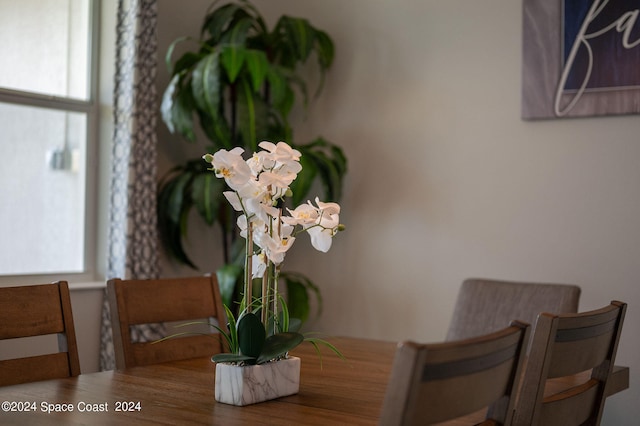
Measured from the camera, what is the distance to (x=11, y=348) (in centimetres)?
354

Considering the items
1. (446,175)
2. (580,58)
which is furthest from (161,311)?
(580,58)

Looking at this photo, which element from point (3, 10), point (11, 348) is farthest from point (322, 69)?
point (11, 348)

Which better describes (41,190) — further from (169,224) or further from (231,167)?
(231,167)

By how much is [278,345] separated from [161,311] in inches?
29.7

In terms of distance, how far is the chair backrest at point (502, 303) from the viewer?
3002 mm

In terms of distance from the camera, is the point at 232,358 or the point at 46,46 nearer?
the point at 232,358

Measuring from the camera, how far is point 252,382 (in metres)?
1.82

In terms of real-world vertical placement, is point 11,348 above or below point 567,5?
below

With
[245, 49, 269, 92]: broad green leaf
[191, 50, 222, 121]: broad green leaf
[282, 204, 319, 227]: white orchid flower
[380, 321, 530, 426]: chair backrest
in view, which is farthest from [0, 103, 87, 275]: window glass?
[380, 321, 530, 426]: chair backrest

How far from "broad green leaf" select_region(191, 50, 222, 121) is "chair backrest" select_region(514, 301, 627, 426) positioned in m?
2.35

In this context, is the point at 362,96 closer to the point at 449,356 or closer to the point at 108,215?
the point at 108,215

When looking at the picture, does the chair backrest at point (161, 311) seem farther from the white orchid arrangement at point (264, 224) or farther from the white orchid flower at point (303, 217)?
the white orchid flower at point (303, 217)

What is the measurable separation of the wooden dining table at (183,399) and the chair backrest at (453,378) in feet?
1.18

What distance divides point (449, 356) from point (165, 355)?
1466 millimetres
